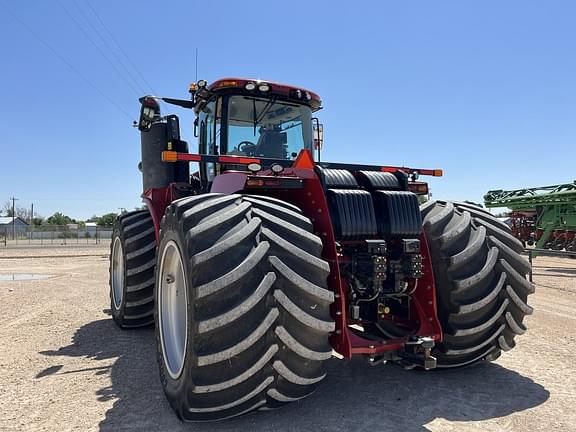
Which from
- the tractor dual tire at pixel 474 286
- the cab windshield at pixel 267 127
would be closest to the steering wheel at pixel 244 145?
the cab windshield at pixel 267 127

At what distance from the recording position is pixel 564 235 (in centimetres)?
2342

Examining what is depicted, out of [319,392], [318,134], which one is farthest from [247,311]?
[318,134]

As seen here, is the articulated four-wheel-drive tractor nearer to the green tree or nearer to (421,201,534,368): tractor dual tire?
(421,201,534,368): tractor dual tire

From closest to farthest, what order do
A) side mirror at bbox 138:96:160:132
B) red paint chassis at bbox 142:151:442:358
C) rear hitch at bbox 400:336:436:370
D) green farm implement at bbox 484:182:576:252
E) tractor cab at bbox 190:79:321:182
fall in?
red paint chassis at bbox 142:151:442:358 < rear hitch at bbox 400:336:436:370 < tractor cab at bbox 190:79:321:182 < side mirror at bbox 138:96:160:132 < green farm implement at bbox 484:182:576:252

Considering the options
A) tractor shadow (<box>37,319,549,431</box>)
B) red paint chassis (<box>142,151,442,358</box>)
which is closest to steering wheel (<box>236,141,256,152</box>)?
red paint chassis (<box>142,151,442,358</box>)

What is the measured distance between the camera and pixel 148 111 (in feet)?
17.4

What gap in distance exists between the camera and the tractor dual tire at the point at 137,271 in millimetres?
5812

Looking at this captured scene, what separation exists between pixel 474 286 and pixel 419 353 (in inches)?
27.4

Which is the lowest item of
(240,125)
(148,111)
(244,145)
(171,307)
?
(171,307)

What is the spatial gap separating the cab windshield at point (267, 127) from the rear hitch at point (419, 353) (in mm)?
2492

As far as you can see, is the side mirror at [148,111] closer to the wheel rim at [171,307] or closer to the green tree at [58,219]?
the wheel rim at [171,307]

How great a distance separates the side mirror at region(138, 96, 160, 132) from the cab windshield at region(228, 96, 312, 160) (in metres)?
1.03

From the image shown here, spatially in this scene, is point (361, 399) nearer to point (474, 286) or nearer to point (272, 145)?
point (474, 286)

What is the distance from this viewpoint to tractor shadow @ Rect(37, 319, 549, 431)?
312cm
